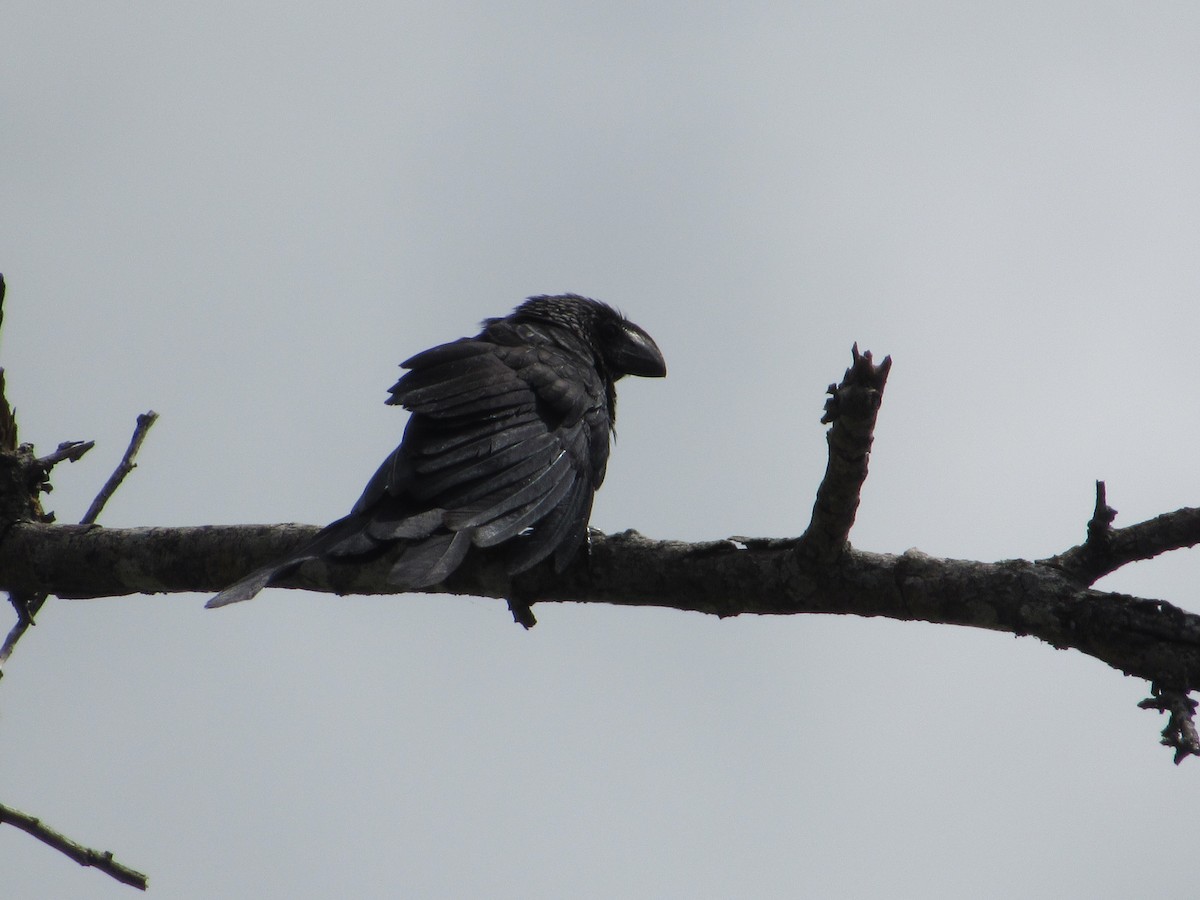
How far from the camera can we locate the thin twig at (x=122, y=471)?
12.4ft

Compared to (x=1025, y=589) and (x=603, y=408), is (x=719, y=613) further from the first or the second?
(x=603, y=408)

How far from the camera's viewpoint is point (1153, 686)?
2602mm

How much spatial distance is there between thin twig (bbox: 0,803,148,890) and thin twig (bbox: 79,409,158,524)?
134 cm

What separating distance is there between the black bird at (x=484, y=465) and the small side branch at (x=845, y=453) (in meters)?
0.81

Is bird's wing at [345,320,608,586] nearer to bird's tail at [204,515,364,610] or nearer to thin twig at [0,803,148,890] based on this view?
bird's tail at [204,515,364,610]

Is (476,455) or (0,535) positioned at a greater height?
(476,455)

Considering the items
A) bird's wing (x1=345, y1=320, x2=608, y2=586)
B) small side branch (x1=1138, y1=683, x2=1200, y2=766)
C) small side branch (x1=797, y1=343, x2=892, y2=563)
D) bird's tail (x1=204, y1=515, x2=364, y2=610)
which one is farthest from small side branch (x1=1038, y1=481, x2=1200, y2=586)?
bird's tail (x1=204, y1=515, x2=364, y2=610)

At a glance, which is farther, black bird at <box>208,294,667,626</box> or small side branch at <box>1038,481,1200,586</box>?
black bird at <box>208,294,667,626</box>

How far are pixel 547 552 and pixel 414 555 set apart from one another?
38 centimetres

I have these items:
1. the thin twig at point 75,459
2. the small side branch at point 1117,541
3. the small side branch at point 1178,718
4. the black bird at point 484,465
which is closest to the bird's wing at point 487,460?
the black bird at point 484,465

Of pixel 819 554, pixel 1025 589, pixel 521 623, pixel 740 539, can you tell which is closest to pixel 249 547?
pixel 521 623

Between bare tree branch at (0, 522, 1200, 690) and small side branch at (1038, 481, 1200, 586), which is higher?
small side branch at (1038, 481, 1200, 586)

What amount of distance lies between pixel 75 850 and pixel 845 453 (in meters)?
1.91

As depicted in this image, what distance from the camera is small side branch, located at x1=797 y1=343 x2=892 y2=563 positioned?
264cm
